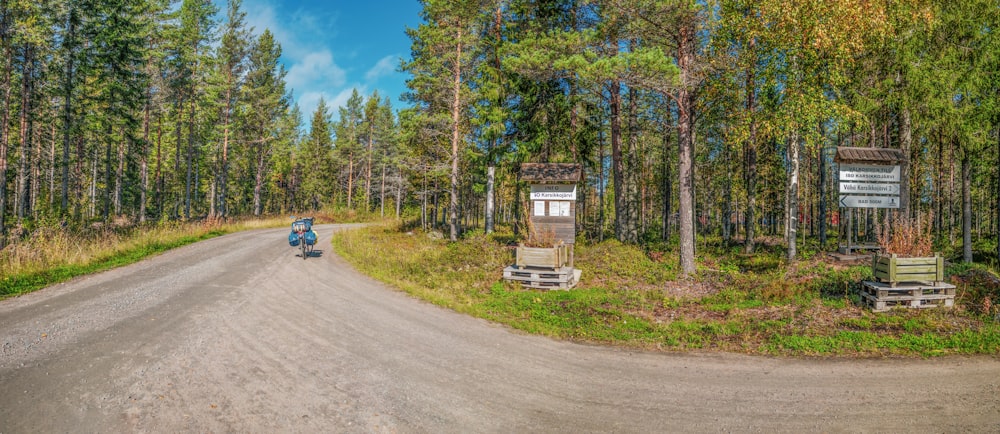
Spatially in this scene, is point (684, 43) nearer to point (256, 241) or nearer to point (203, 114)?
point (256, 241)

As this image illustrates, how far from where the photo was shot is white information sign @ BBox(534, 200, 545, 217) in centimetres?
1561

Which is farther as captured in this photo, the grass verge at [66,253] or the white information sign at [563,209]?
the white information sign at [563,209]

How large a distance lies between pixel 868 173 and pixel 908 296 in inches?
218

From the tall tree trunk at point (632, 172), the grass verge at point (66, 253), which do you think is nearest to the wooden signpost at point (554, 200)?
the tall tree trunk at point (632, 172)

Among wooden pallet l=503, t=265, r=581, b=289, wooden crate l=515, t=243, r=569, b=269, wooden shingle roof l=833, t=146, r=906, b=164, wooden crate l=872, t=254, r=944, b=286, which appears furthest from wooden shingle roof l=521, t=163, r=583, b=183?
wooden crate l=872, t=254, r=944, b=286

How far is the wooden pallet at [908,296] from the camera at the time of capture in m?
8.52

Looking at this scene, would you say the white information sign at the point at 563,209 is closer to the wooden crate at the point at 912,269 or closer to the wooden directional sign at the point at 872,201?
the wooden directional sign at the point at 872,201

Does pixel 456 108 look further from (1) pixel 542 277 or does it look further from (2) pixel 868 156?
(2) pixel 868 156

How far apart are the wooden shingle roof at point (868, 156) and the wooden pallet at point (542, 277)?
895 centimetres

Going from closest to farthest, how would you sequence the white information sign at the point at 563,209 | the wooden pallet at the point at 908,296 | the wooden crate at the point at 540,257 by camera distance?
the wooden pallet at the point at 908,296 → the wooden crate at the point at 540,257 → the white information sign at the point at 563,209

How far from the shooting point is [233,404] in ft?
14.3

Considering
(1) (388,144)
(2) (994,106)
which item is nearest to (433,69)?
(2) (994,106)

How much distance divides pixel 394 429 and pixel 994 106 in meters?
19.5

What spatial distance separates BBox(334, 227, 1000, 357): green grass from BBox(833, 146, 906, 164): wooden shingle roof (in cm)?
316
